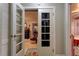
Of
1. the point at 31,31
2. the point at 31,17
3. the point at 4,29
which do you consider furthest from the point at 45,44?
the point at 4,29

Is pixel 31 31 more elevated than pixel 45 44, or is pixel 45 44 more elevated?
pixel 31 31

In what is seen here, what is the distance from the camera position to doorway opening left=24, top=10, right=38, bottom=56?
129cm

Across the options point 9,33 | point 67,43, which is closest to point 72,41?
point 67,43

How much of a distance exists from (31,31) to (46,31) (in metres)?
0.15

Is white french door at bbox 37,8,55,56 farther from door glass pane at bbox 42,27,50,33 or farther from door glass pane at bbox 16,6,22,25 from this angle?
door glass pane at bbox 16,6,22,25

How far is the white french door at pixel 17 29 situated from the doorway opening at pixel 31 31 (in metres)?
0.04

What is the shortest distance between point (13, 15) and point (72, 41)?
2.00ft

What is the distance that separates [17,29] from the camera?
129 cm

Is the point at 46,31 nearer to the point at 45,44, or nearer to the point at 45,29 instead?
the point at 45,29

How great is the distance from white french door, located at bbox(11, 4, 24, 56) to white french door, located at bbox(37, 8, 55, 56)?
0.18 meters

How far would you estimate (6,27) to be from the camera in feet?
4.03

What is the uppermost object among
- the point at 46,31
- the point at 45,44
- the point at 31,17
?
the point at 31,17

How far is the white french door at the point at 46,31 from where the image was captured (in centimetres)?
129

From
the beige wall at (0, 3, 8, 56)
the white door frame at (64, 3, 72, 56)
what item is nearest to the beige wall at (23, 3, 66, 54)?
the white door frame at (64, 3, 72, 56)
